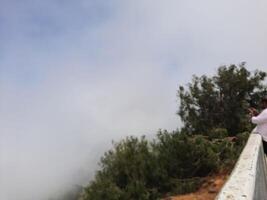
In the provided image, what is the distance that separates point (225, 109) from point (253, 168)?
53.8ft

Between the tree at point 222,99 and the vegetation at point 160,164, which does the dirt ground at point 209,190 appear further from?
the tree at point 222,99

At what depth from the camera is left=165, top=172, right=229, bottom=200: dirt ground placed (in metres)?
11.2

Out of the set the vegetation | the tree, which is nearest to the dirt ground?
the vegetation

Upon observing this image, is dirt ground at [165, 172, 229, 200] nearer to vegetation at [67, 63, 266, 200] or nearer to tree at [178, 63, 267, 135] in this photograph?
vegetation at [67, 63, 266, 200]

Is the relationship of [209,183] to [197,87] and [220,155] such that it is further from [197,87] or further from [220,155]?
[197,87]

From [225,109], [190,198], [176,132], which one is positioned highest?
[225,109]

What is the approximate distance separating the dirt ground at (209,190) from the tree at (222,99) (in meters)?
7.46

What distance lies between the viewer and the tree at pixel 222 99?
66.4 feet

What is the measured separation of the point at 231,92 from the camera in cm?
2127

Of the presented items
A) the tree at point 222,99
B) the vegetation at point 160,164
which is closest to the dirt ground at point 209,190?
the vegetation at point 160,164

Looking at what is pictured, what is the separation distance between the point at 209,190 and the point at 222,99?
989cm

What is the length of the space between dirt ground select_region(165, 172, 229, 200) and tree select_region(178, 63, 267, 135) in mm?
7456

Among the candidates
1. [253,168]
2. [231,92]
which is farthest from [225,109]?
[253,168]

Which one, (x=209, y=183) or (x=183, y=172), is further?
(x=183, y=172)
